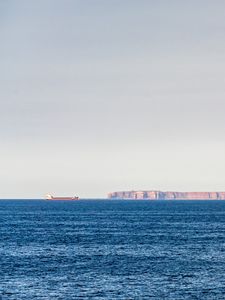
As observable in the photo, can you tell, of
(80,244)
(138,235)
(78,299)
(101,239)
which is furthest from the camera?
(138,235)

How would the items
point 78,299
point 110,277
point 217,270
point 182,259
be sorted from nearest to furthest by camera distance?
point 78,299 → point 110,277 → point 217,270 → point 182,259

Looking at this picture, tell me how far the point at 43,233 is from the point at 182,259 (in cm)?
6446

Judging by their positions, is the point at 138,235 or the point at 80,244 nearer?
the point at 80,244

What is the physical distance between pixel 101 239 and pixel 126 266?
47.6m

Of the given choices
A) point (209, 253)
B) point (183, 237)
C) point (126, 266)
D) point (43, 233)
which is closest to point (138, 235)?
point (183, 237)

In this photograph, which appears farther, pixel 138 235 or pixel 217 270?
pixel 138 235

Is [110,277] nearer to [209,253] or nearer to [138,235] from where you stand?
[209,253]

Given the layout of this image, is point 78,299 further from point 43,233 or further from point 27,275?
point 43,233

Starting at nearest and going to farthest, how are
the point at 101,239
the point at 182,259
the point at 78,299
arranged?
the point at 78,299 < the point at 182,259 < the point at 101,239

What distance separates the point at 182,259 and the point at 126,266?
1253 cm

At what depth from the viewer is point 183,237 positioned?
153750 mm

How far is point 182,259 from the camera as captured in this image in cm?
10788

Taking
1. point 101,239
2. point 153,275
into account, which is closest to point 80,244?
point 101,239

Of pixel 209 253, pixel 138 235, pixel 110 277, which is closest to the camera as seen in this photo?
pixel 110 277
